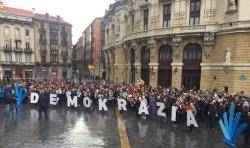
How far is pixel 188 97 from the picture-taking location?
17.5 m

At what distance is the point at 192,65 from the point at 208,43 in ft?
12.6

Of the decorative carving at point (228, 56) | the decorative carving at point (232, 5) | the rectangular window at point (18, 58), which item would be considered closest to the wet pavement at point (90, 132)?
the decorative carving at point (228, 56)

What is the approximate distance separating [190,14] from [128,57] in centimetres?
1526

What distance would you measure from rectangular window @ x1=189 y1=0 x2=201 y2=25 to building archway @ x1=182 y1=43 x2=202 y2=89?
323cm

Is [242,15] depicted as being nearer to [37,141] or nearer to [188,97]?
[188,97]

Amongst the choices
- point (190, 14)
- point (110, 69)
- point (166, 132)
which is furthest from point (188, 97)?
point (110, 69)

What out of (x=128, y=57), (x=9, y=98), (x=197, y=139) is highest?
(x=128, y=57)

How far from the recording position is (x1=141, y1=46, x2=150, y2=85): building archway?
38.0 metres

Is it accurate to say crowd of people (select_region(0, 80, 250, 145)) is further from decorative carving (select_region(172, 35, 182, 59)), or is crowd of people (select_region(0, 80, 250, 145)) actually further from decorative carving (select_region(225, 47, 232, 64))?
decorative carving (select_region(172, 35, 182, 59))

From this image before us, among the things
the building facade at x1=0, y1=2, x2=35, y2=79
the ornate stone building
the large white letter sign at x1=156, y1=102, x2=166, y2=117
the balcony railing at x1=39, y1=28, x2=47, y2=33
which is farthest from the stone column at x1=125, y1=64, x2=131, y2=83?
the balcony railing at x1=39, y1=28, x2=47, y2=33

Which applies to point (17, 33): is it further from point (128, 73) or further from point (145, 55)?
point (145, 55)

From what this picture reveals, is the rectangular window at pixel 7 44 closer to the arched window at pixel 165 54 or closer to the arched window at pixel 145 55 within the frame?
the arched window at pixel 145 55

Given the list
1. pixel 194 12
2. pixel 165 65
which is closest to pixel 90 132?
pixel 165 65

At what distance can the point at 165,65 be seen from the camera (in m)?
34.6
